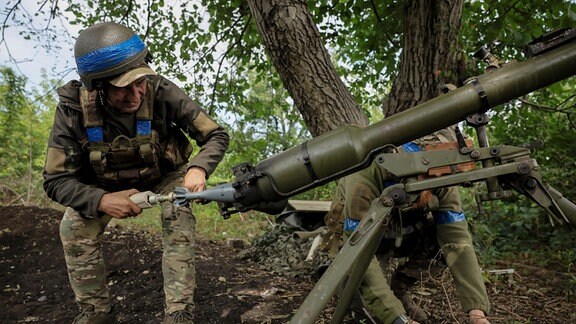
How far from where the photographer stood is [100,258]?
296 cm

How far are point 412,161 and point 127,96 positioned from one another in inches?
66.5

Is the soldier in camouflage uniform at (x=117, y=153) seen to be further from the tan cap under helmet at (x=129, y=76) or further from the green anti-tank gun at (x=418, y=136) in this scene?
the green anti-tank gun at (x=418, y=136)

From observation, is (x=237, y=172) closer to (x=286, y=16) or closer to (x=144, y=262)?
(x=286, y=16)

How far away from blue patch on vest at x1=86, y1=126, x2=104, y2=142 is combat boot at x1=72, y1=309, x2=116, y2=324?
1.09m

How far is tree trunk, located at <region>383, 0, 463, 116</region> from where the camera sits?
3459 millimetres

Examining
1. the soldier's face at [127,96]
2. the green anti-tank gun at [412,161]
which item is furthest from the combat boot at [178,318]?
the soldier's face at [127,96]

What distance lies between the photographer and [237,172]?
2.13 meters

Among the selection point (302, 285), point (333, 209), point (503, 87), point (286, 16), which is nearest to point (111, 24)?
point (286, 16)

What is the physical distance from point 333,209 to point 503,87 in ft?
4.66

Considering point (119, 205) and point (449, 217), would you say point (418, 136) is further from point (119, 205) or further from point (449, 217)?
point (119, 205)

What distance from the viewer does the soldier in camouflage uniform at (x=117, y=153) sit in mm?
2562

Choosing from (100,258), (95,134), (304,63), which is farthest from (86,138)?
(304,63)

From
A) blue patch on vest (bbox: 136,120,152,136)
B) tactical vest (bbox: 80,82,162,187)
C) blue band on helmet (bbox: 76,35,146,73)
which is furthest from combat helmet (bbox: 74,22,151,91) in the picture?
blue patch on vest (bbox: 136,120,152,136)

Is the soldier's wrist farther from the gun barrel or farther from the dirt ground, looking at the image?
the gun barrel
